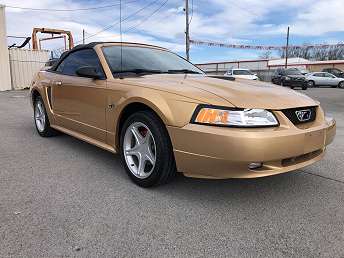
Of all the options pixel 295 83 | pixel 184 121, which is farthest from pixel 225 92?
pixel 295 83

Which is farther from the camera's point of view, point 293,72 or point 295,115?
point 293,72

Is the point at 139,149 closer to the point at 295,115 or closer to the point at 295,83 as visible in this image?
the point at 295,115

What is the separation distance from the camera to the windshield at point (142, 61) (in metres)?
4.05

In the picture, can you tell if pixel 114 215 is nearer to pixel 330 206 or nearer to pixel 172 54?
pixel 330 206

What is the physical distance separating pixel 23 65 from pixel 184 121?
68.9 feet

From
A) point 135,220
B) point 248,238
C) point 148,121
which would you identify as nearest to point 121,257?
point 135,220

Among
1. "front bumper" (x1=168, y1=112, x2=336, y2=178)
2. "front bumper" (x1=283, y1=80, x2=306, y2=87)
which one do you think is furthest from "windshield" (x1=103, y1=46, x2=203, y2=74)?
"front bumper" (x1=283, y1=80, x2=306, y2=87)

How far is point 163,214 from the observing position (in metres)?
2.90

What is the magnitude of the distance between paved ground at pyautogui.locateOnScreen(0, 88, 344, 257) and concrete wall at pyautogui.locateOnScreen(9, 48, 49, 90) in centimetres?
1859

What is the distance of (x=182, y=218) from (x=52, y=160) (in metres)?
2.21

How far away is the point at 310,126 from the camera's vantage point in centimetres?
317

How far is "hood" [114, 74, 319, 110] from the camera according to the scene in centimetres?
293

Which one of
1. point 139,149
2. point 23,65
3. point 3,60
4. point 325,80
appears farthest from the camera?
point 325,80

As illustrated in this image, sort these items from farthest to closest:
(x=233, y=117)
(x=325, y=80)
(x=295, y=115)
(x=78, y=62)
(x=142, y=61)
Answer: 1. (x=325, y=80)
2. (x=78, y=62)
3. (x=142, y=61)
4. (x=295, y=115)
5. (x=233, y=117)
